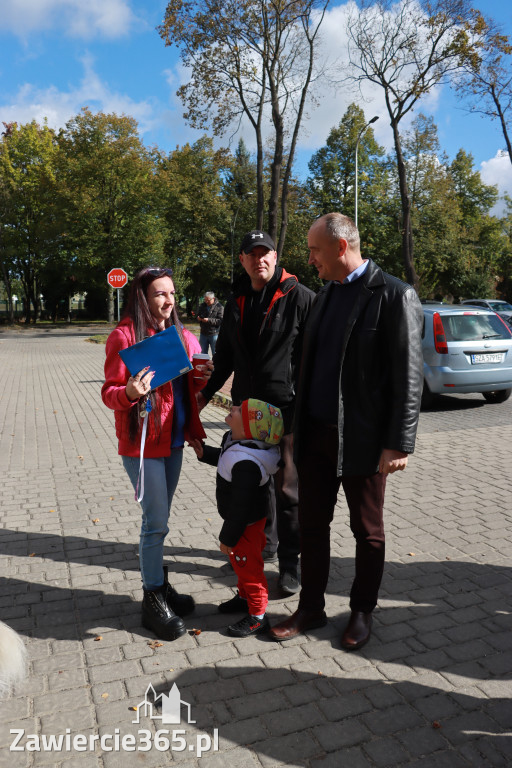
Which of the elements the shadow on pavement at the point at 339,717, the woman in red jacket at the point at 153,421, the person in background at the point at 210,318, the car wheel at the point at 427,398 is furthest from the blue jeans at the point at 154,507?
the person in background at the point at 210,318

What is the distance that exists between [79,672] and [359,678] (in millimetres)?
1356

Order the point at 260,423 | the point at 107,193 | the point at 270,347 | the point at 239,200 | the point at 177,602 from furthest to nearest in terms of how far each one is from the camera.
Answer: the point at 239,200, the point at 107,193, the point at 270,347, the point at 177,602, the point at 260,423

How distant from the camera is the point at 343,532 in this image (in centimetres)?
485

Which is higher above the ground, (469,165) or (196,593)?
(469,165)

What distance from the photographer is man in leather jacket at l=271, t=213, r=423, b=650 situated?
2924 mm

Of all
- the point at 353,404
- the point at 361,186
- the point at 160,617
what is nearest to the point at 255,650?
Answer: the point at 160,617

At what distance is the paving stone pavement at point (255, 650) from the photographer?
2.49 m

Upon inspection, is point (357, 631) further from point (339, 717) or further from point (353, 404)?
point (353, 404)

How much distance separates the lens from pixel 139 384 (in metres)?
2.93

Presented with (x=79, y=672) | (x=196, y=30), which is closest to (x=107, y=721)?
(x=79, y=672)

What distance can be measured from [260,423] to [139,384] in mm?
652

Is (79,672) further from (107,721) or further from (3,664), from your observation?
(3,664)

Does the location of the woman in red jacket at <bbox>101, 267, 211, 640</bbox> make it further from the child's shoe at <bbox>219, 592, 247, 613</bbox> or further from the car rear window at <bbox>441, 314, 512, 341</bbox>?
the car rear window at <bbox>441, 314, 512, 341</bbox>

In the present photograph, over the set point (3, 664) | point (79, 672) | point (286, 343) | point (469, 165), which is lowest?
A: point (79, 672)
